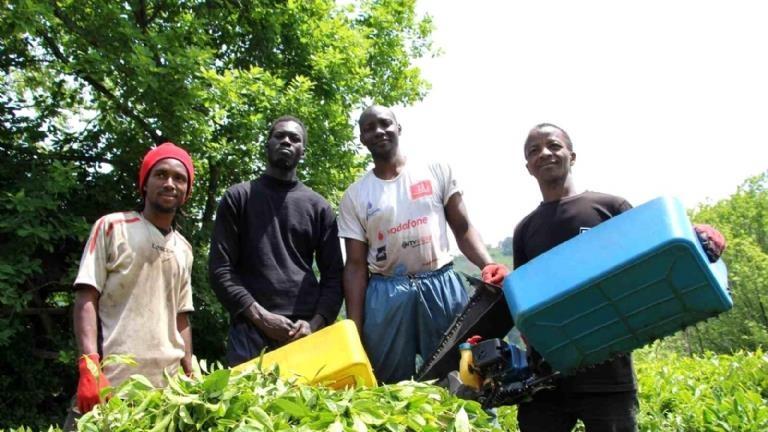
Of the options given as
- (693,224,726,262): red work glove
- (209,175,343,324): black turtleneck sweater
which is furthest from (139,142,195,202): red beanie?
(693,224,726,262): red work glove

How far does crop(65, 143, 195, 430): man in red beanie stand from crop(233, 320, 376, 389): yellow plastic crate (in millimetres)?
651

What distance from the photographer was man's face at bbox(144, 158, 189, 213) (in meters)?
2.83

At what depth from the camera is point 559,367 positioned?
2.30m

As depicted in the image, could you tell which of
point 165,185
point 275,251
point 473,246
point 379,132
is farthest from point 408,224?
point 165,185

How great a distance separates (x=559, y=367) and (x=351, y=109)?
22.6 ft

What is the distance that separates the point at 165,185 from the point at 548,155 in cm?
171

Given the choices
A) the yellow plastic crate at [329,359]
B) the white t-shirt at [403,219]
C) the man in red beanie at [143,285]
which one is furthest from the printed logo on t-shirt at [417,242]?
the man in red beanie at [143,285]

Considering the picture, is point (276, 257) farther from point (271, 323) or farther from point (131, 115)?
point (131, 115)

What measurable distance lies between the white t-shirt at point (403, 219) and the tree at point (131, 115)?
396 centimetres

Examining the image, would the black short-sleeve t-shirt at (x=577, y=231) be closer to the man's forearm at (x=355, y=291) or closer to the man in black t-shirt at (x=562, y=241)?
the man in black t-shirt at (x=562, y=241)

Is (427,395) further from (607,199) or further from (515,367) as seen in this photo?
(607,199)

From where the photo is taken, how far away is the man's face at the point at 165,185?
283 cm

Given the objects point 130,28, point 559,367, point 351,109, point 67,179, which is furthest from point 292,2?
point 559,367

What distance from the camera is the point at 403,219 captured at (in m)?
3.13
